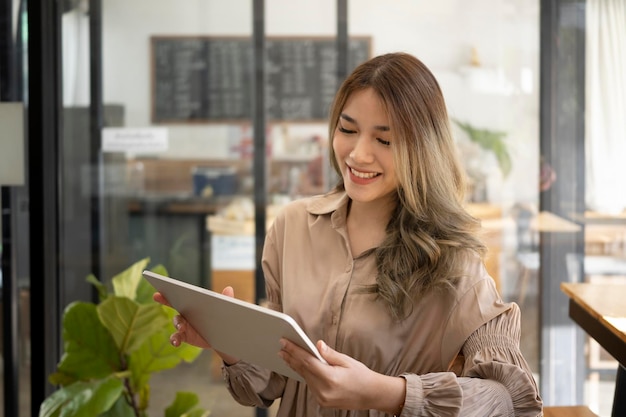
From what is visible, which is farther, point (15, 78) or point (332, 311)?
point (15, 78)

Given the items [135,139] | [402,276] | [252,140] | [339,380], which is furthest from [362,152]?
[135,139]

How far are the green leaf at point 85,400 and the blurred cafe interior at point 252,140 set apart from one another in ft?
2.67

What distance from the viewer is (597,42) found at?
381 cm

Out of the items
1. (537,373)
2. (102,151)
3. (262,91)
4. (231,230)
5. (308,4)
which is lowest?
(537,373)

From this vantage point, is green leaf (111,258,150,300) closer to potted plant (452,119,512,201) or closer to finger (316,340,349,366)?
potted plant (452,119,512,201)

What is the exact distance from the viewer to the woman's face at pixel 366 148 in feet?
5.88

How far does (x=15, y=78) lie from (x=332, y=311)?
253 centimetres

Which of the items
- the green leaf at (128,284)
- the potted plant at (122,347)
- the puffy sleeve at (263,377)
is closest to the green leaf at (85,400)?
the potted plant at (122,347)

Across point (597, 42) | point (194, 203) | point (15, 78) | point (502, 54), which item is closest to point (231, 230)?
point (194, 203)

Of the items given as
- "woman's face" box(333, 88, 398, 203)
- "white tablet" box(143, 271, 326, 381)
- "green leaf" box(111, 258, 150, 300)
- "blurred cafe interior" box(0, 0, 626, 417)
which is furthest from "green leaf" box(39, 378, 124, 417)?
"woman's face" box(333, 88, 398, 203)

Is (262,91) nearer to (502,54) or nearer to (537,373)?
(502,54)

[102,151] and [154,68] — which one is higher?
[154,68]

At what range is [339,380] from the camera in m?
1.54

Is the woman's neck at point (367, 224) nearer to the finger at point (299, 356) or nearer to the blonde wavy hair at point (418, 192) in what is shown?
the blonde wavy hair at point (418, 192)
